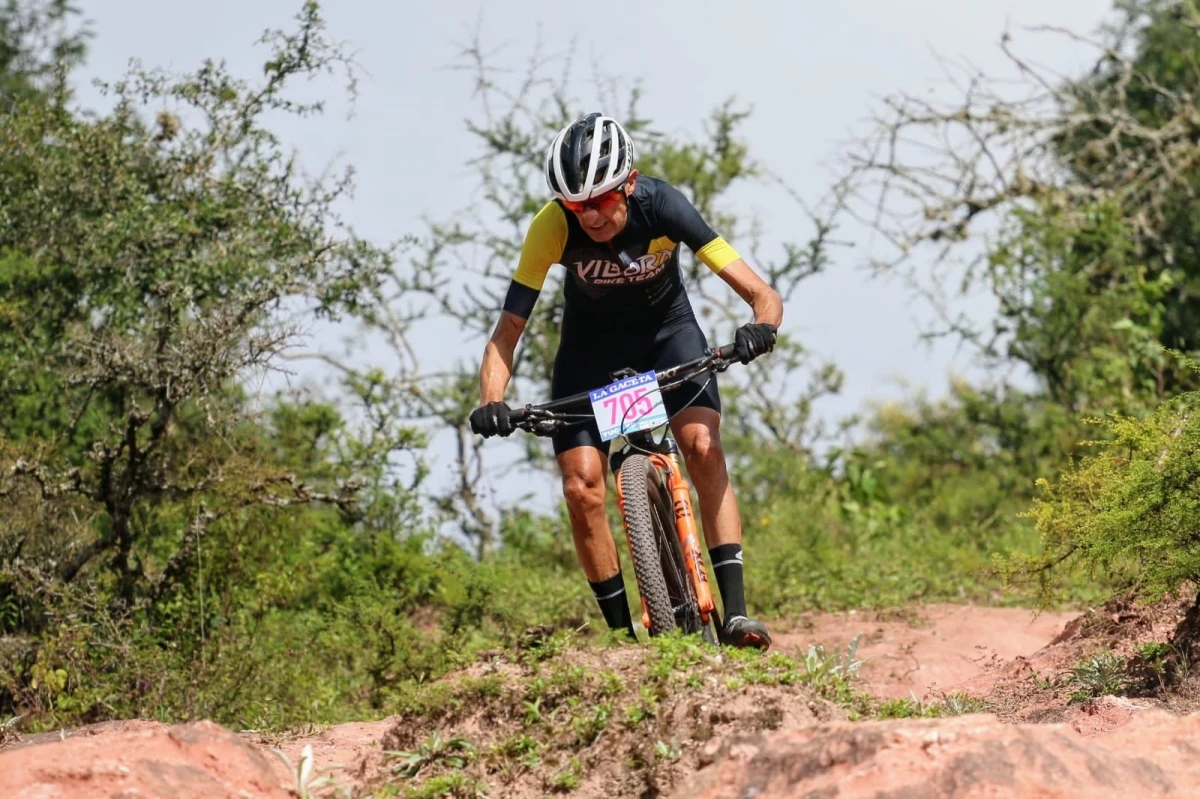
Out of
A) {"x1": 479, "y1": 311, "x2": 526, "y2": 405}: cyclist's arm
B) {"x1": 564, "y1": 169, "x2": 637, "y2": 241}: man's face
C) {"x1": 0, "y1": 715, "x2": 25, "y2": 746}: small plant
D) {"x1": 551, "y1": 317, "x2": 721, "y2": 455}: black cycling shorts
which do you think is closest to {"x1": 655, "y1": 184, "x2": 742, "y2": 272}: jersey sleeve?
{"x1": 564, "y1": 169, "x2": 637, "y2": 241}: man's face

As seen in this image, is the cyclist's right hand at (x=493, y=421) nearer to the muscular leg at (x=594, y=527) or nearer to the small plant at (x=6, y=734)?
the muscular leg at (x=594, y=527)

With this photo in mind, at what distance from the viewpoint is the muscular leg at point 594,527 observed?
20.2 ft

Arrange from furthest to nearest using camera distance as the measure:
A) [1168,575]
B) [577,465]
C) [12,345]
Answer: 1. [12,345]
2. [577,465]
3. [1168,575]

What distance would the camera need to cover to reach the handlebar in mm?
5980

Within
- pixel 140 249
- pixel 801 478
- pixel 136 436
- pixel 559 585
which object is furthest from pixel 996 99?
pixel 136 436

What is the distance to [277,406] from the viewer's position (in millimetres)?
11273

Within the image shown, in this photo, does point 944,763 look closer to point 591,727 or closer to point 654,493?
point 591,727

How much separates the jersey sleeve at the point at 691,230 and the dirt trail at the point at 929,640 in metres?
2.32

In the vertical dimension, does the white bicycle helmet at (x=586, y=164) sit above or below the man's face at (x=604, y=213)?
above

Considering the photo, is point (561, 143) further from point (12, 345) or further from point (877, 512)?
point (877, 512)

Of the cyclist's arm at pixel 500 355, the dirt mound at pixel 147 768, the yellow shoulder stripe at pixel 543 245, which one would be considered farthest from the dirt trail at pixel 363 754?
the yellow shoulder stripe at pixel 543 245

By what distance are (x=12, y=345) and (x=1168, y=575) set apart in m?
6.52

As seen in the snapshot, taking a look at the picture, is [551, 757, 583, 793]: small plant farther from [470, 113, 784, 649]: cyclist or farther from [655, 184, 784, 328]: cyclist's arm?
[655, 184, 784, 328]: cyclist's arm

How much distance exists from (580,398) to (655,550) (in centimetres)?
62
